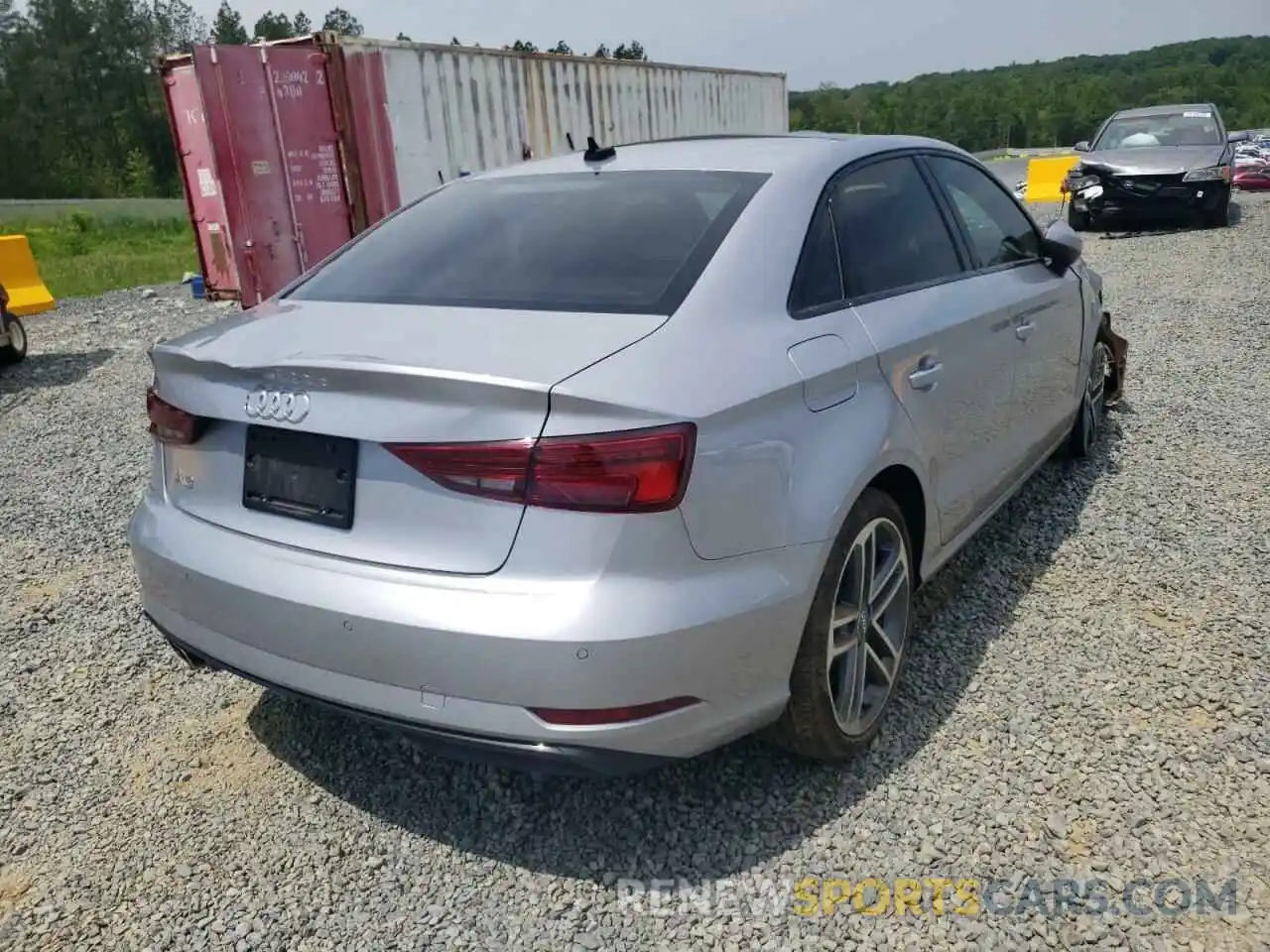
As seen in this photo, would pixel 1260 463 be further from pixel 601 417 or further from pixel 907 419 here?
pixel 601 417

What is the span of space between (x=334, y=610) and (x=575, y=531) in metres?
0.58

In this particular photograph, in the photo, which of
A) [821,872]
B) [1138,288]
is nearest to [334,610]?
[821,872]

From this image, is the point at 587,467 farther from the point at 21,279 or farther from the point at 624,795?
the point at 21,279

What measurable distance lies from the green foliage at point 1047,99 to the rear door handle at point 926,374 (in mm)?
81137

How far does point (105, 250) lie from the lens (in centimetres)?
2398

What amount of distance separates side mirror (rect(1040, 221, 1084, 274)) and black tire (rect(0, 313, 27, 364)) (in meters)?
8.05

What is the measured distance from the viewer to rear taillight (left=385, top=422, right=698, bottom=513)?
2010 mm

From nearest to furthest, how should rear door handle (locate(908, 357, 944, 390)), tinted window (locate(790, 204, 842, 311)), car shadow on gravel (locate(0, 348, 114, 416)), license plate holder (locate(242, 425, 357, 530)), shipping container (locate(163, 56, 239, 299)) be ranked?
license plate holder (locate(242, 425, 357, 530)) → tinted window (locate(790, 204, 842, 311)) → rear door handle (locate(908, 357, 944, 390)) → car shadow on gravel (locate(0, 348, 114, 416)) → shipping container (locate(163, 56, 239, 299))

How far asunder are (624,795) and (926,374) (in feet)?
4.75

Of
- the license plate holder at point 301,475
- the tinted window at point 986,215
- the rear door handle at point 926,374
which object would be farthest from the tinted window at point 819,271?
the license plate holder at point 301,475

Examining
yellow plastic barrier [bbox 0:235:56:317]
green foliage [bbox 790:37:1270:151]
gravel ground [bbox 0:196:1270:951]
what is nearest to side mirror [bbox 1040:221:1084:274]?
gravel ground [bbox 0:196:1270:951]

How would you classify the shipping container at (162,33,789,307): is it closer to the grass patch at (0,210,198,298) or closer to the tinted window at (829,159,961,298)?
the grass patch at (0,210,198,298)

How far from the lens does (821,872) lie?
2.40m

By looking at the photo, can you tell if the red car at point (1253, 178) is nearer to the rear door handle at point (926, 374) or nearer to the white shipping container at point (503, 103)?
the white shipping container at point (503, 103)
